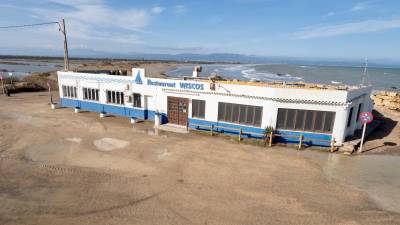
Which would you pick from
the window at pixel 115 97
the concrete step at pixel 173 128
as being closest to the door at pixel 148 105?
the concrete step at pixel 173 128

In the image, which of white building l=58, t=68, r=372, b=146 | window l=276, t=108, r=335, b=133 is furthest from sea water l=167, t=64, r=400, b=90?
window l=276, t=108, r=335, b=133

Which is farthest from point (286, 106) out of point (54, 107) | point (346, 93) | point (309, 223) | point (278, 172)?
point (54, 107)

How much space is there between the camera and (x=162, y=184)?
12.5 metres

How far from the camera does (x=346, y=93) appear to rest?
17672mm

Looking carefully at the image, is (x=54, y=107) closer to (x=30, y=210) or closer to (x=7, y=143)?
(x=7, y=143)

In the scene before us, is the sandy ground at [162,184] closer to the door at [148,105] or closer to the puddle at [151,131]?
the puddle at [151,131]

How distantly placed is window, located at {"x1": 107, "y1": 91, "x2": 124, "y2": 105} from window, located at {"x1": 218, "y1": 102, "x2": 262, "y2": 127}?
1118cm

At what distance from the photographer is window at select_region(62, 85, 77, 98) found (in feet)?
95.2

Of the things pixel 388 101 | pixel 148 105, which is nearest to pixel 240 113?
pixel 148 105

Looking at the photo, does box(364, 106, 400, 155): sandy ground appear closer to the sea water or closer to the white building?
the white building

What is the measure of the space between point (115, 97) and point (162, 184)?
16234 millimetres

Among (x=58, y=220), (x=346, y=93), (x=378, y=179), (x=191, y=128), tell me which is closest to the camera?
(x=58, y=220)

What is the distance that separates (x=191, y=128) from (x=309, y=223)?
43.6ft

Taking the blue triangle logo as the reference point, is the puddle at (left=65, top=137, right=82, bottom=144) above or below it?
below
